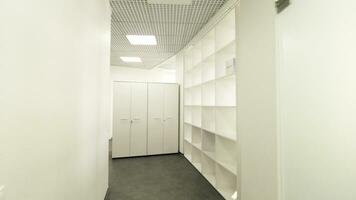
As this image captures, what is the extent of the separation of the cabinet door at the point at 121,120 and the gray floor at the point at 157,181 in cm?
32

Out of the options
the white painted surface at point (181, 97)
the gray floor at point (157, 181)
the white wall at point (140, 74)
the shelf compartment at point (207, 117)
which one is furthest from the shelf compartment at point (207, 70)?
the white wall at point (140, 74)

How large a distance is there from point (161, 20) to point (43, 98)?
2.65 metres

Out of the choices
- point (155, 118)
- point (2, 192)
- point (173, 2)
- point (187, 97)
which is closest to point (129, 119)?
point (155, 118)

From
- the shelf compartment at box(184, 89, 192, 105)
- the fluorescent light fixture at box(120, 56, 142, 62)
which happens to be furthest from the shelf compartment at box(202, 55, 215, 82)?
the fluorescent light fixture at box(120, 56, 142, 62)

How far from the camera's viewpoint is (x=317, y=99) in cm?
112

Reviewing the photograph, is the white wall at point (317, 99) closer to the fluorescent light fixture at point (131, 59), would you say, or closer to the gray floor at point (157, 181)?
the gray floor at point (157, 181)

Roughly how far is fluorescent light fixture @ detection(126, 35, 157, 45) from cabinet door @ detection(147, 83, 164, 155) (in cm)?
115

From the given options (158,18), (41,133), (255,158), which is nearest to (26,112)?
(41,133)

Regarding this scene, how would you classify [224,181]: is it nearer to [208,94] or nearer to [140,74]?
[208,94]

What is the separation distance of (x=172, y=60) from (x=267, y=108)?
486cm

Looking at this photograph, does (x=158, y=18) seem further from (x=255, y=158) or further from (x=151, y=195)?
(x=151, y=195)

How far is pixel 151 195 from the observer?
2.74 metres

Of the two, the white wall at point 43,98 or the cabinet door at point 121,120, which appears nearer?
the white wall at point 43,98

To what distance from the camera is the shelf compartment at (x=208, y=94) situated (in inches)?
135
